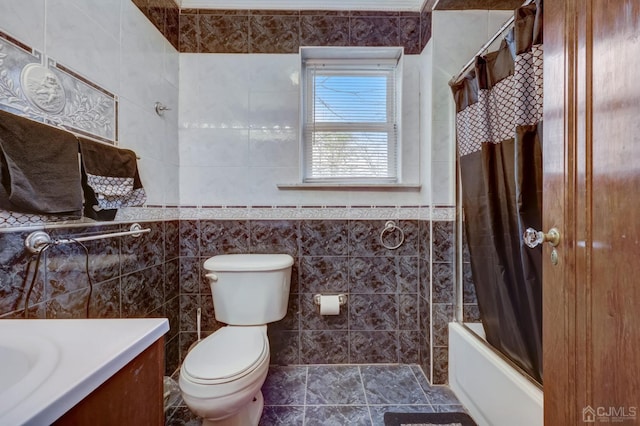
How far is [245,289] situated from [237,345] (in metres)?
0.31

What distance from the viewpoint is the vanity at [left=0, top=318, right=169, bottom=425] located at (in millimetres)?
423

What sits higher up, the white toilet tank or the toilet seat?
the white toilet tank

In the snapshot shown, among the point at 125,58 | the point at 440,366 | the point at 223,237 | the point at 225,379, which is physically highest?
the point at 125,58

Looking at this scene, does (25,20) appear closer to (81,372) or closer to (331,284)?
(81,372)

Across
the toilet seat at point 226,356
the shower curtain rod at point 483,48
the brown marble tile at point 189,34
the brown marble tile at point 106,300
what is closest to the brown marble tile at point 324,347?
the toilet seat at point 226,356

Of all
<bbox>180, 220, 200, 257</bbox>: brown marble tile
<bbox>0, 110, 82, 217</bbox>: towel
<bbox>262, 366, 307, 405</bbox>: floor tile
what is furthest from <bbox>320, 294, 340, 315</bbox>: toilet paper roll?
<bbox>0, 110, 82, 217</bbox>: towel

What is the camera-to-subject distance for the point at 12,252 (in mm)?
868

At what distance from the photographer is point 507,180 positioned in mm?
1193

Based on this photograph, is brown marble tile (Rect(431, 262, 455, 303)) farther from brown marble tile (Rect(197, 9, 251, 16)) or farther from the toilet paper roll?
brown marble tile (Rect(197, 9, 251, 16))

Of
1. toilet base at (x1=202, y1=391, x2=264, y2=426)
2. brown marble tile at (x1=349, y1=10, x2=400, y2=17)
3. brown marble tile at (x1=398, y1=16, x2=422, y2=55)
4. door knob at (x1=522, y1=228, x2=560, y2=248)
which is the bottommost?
toilet base at (x1=202, y1=391, x2=264, y2=426)

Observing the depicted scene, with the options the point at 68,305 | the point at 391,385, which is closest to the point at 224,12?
the point at 68,305

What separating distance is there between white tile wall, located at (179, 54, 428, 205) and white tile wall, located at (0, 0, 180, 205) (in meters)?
0.10

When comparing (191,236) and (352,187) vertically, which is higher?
(352,187)

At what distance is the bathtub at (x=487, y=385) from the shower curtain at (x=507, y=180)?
60mm
